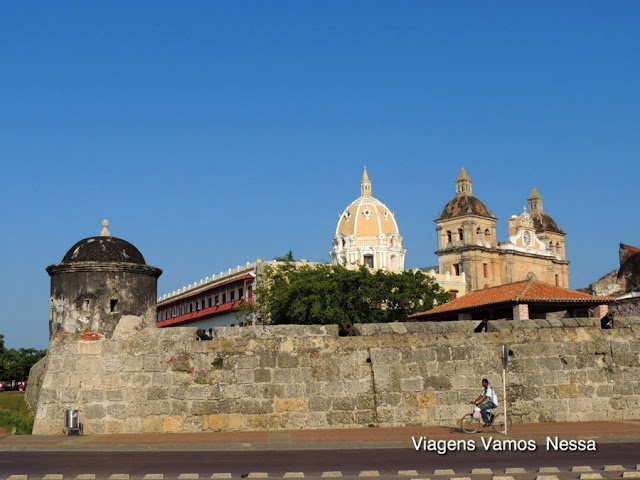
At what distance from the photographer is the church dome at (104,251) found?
675 inches

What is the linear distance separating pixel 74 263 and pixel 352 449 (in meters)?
7.29

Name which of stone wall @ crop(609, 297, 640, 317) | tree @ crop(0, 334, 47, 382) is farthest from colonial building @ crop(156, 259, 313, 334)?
stone wall @ crop(609, 297, 640, 317)

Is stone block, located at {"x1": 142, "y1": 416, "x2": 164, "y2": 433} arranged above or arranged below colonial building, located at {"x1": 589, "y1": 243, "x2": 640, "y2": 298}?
below

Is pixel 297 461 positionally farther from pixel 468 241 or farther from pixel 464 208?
pixel 464 208

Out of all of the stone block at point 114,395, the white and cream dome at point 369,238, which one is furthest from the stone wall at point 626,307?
the white and cream dome at point 369,238

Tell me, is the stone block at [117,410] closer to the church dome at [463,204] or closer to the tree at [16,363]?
the tree at [16,363]

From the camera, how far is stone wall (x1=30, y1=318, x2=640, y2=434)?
52.5 ft

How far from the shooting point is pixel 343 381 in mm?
16344

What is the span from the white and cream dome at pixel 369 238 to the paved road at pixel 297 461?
81036mm

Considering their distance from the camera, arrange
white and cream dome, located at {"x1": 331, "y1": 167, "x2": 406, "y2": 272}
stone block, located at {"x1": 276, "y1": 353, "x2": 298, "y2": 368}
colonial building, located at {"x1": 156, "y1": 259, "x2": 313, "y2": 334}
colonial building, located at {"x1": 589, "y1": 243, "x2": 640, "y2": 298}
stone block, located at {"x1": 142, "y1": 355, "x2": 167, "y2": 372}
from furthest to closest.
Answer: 1. white and cream dome, located at {"x1": 331, "y1": 167, "x2": 406, "y2": 272}
2. colonial building, located at {"x1": 156, "y1": 259, "x2": 313, "y2": 334}
3. colonial building, located at {"x1": 589, "y1": 243, "x2": 640, "y2": 298}
4. stone block, located at {"x1": 276, "y1": 353, "x2": 298, "y2": 368}
5. stone block, located at {"x1": 142, "y1": 355, "x2": 167, "y2": 372}

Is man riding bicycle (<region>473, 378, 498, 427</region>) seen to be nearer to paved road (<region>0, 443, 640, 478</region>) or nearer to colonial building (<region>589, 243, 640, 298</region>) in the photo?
paved road (<region>0, 443, 640, 478</region>)

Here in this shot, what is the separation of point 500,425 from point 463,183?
8938cm

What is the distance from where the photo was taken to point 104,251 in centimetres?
1727

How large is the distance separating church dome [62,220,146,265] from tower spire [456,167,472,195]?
289 feet
